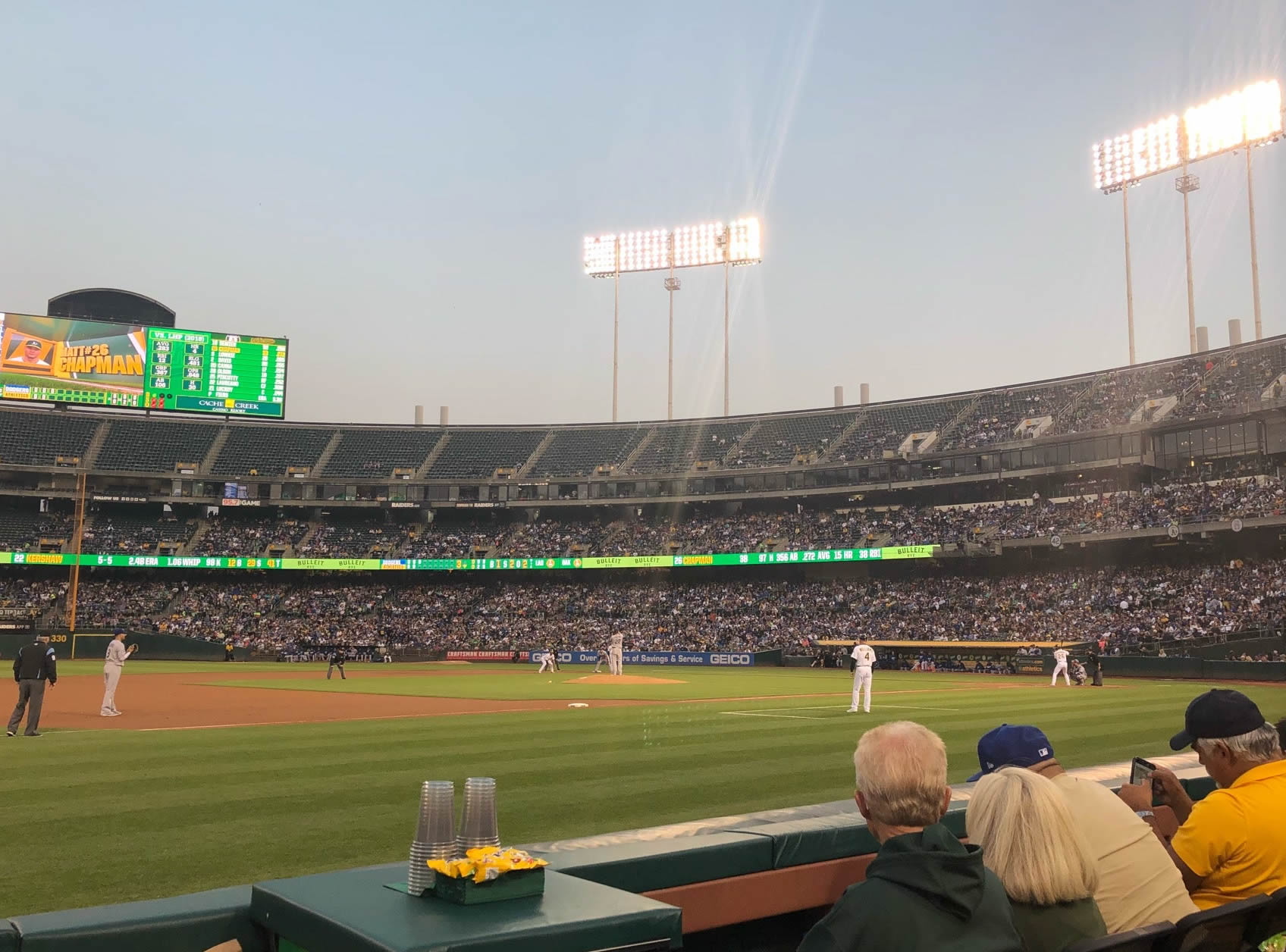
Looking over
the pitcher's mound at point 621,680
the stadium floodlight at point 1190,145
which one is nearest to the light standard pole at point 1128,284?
the stadium floodlight at point 1190,145

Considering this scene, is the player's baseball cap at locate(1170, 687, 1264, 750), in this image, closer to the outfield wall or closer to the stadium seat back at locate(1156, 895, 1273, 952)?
the stadium seat back at locate(1156, 895, 1273, 952)

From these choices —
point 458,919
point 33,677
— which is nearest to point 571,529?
point 33,677

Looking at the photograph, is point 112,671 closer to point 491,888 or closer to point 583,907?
point 491,888

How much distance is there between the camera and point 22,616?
6234 centimetres

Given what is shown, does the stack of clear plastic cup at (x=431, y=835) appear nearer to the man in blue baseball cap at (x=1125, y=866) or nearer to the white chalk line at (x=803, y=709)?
the man in blue baseball cap at (x=1125, y=866)

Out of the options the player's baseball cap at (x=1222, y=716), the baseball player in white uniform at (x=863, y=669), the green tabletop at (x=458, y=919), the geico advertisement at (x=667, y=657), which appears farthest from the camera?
the geico advertisement at (x=667, y=657)

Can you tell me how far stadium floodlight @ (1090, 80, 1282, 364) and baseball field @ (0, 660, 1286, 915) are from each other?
109 feet

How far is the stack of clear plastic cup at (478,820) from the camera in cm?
374

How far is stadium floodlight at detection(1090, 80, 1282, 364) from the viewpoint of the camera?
54.5 metres

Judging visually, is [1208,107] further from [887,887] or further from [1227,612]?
[887,887]

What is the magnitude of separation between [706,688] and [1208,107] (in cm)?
4672

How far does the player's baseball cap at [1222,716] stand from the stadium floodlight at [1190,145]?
59.9 m

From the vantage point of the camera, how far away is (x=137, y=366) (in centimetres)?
6456

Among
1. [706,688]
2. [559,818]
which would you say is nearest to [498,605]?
[706,688]
